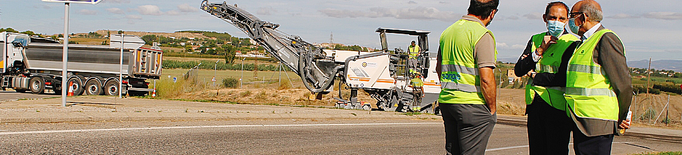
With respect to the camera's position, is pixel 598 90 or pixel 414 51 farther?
pixel 414 51

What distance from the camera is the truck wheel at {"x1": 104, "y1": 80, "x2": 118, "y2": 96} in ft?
77.6

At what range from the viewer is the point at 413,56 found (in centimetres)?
1817

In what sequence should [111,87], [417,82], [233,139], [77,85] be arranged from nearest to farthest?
[233,139] < [417,82] < [77,85] < [111,87]

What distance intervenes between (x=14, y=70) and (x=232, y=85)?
1287cm

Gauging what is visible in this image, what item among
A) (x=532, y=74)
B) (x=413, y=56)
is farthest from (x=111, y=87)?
(x=532, y=74)

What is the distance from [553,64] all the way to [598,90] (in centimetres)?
57

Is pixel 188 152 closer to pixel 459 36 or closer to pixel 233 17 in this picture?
pixel 459 36

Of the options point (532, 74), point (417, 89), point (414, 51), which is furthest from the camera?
point (417, 89)

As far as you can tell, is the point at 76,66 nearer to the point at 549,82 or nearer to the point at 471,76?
the point at 549,82

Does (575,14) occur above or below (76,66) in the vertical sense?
above

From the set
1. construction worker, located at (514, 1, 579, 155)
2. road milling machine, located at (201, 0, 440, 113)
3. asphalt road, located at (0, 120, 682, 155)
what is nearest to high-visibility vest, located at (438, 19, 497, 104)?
construction worker, located at (514, 1, 579, 155)

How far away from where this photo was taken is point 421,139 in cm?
918

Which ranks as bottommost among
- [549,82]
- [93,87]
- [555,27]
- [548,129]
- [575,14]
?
[93,87]

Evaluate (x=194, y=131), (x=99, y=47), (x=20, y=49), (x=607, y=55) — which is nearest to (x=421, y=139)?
(x=194, y=131)
